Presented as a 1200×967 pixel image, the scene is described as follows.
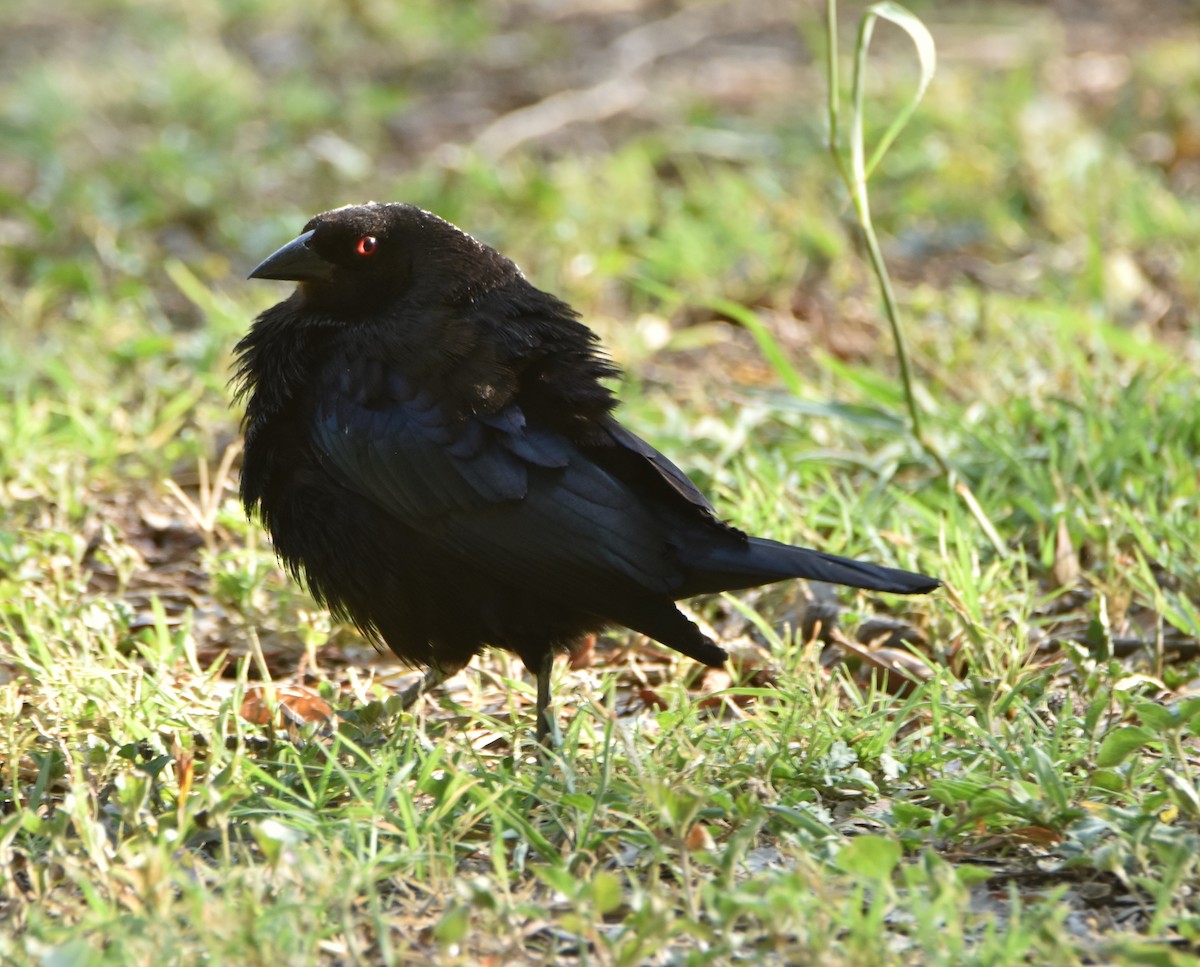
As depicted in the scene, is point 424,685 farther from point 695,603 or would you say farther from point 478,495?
point 695,603

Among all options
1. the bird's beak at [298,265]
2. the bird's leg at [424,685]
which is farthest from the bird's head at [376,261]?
the bird's leg at [424,685]

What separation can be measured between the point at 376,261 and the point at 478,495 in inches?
31.5

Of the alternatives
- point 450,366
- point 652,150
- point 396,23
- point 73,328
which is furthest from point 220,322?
point 396,23

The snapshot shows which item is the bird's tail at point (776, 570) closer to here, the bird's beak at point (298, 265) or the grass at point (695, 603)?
the grass at point (695, 603)

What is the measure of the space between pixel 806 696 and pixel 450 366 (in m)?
1.03

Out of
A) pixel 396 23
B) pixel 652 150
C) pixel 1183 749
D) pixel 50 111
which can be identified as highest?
pixel 396 23

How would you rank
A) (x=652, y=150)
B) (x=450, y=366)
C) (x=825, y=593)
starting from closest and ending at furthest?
(x=450, y=366) < (x=825, y=593) < (x=652, y=150)

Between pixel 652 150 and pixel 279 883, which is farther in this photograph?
pixel 652 150

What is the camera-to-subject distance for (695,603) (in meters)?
3.96

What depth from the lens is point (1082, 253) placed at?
20.0 feet

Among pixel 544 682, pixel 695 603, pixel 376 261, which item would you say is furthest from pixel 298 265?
pixel 695 603

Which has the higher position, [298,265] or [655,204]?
[655,204]

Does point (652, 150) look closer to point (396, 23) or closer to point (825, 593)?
point (396, 23)

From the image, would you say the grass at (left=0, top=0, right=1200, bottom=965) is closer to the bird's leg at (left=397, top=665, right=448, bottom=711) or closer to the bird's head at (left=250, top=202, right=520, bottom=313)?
the bird's leg at (left=397, top=665, right=448, bottom=711)
